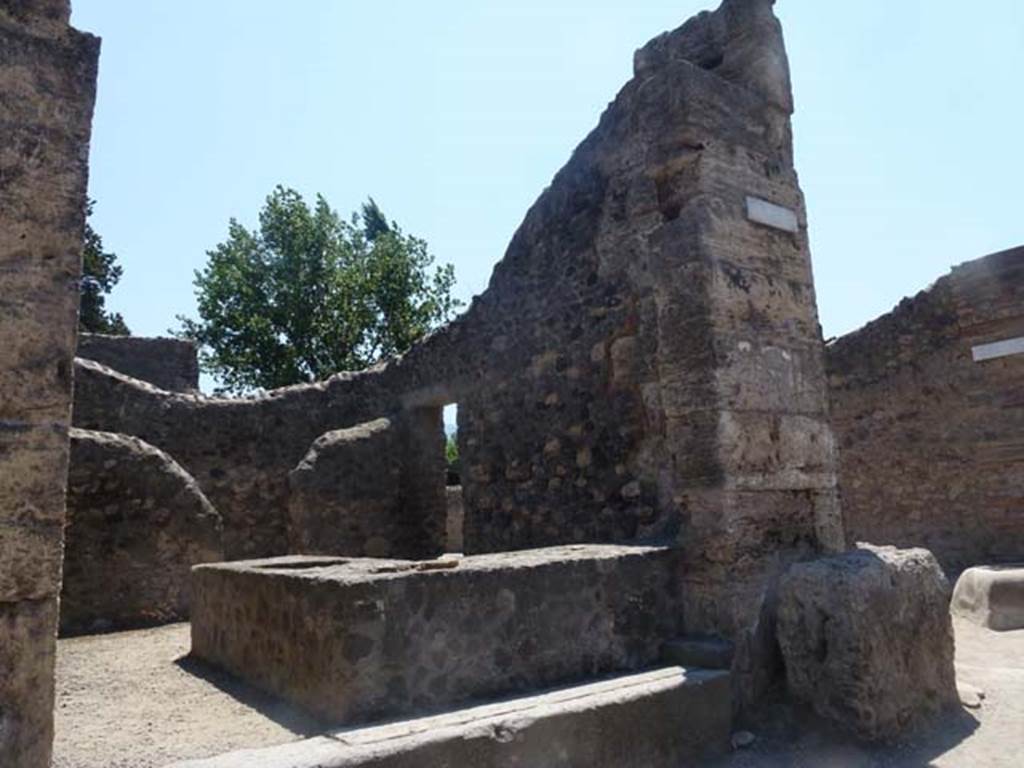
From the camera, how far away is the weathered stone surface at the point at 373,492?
7918 mm

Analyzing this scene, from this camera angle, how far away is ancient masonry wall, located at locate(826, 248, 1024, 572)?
30.9ft

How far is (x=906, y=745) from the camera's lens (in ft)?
11.0

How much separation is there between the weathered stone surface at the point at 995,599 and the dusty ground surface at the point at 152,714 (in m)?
6.04

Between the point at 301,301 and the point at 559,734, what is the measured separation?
2463cm

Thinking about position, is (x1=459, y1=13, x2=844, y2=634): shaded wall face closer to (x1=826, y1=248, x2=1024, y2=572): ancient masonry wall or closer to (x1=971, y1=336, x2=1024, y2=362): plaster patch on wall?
(x1=826, y1=248, x2=1024, y2=572): ancient masonry wall

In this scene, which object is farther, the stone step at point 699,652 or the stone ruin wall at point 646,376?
the stone ruin wall at point 646,376

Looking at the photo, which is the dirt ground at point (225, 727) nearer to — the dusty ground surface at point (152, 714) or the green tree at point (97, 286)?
the dusty ground surface at point (152, 714)

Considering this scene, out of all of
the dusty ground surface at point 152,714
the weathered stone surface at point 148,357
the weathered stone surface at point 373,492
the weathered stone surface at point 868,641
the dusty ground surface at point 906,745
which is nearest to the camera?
the dusty ground surface at point 152,714

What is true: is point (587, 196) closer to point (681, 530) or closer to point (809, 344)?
point (809, 344)

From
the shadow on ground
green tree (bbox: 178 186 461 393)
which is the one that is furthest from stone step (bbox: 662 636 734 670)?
green tree (bbox: 178 186 461 393)

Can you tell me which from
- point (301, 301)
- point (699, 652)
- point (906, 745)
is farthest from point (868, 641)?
point (301, 301)

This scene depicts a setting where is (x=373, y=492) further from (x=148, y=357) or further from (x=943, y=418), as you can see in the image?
(x=148, y=357)

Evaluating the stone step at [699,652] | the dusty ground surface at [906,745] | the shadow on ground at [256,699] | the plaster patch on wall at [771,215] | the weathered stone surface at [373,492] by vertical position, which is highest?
the plaster patch on wall at [771,215]

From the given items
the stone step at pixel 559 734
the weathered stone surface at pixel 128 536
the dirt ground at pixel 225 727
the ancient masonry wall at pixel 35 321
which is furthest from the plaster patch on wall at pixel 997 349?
the ancient masonry wall at pixel 35 321
